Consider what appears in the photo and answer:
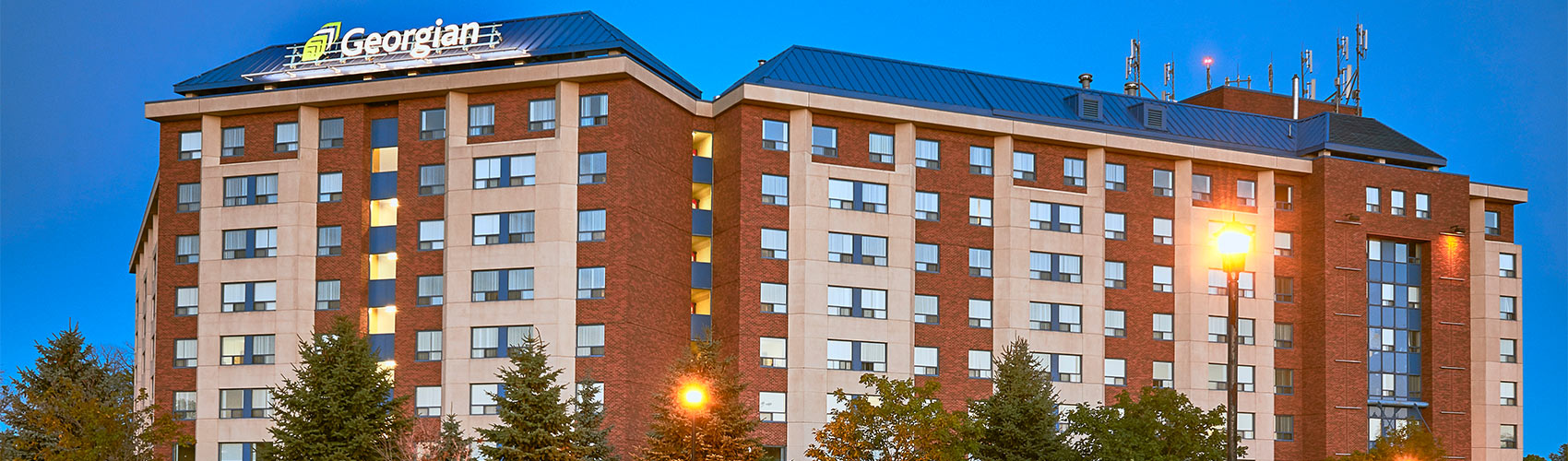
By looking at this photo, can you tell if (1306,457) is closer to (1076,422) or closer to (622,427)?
(1076,422)

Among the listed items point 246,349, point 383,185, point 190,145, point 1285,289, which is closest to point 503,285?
point 383,185

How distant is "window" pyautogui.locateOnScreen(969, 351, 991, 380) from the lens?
244ft

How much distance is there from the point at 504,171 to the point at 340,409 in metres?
16.4

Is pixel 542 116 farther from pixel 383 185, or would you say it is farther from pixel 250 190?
pixel 250 190

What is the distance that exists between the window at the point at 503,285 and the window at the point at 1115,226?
3029 cm

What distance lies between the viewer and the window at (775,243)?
233ft

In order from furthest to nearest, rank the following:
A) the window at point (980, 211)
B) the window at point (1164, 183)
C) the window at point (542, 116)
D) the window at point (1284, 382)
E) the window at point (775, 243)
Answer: the window at point (1284, 382) < the window at point (1164, 183) < the window at point (980, 211) < the window at point (775, 243) < the window at point (542, 116)

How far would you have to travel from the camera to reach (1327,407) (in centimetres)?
8088

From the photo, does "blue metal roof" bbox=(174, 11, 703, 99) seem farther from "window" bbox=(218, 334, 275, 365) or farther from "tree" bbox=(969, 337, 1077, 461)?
"tree" bbox=(969, 337, 1077, 461)

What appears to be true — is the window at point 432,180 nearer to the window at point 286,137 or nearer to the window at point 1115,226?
the window at point 286,137

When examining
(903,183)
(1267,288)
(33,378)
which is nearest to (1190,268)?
(1267,288)

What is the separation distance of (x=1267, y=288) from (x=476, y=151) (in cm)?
4207

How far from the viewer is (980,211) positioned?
76.1 meters

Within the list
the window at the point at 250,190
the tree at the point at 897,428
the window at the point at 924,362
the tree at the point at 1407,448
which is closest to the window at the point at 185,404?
the window at the point at 250,190
